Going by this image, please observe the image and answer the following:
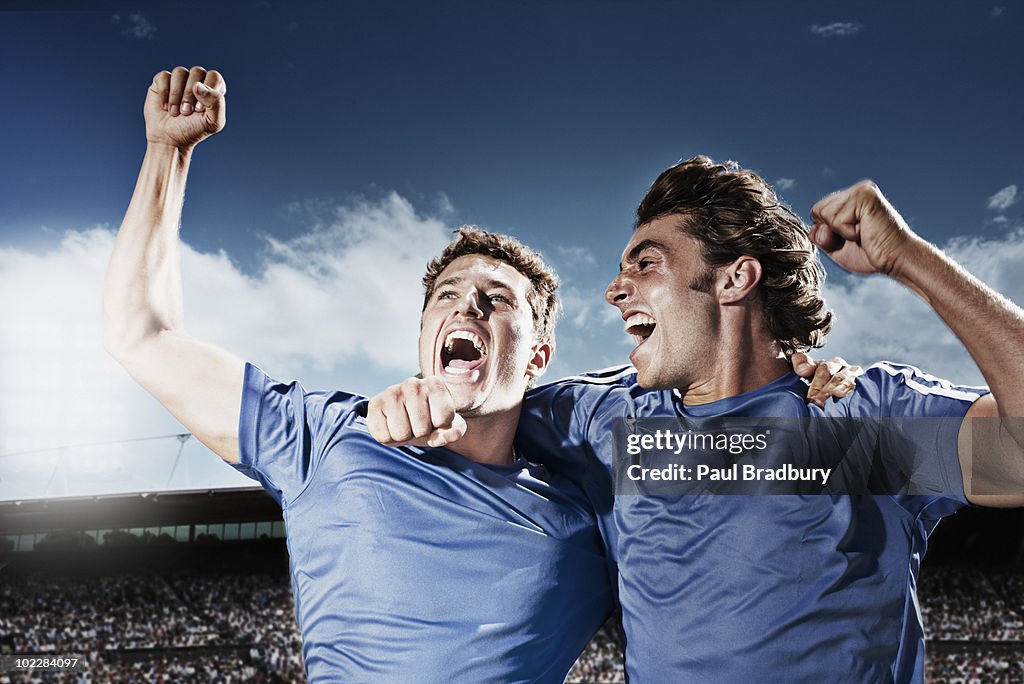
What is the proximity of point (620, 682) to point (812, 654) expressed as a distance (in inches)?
222

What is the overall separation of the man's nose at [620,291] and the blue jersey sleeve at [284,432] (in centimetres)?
53

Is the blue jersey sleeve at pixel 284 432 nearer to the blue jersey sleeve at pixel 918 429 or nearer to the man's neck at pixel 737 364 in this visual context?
the man's neck at pixel 737 364

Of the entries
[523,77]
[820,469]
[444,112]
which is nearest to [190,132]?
[444,112]

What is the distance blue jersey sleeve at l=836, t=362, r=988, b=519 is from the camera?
4.14 feet

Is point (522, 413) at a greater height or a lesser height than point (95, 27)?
lesser

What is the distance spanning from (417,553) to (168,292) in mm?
731

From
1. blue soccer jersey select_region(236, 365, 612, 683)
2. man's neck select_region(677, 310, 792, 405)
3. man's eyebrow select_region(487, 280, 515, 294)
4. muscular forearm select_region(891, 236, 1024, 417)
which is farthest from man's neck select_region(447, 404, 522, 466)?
muscular forearm select_region(891, 236, 1024, 417)

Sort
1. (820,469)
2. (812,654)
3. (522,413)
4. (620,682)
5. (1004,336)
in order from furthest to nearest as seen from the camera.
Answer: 1. (620,682)
2. (522,413)
3. (820,469)
4. (812,654)
5. (1004,336)

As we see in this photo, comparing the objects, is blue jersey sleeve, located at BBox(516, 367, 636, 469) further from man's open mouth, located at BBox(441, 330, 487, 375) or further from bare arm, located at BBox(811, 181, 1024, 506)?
bare arm, located at BBox(811, 181, 1024, 506)

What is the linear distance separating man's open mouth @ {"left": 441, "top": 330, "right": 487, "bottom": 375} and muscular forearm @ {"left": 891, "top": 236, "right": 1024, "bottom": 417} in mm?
743

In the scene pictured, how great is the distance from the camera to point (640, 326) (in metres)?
1.51

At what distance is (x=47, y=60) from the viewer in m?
2.34

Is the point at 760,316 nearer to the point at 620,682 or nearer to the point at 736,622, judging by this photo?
the point at 736,622

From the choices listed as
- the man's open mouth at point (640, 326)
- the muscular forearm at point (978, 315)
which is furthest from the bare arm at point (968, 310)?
the man's open mouth at point (640, 326)
